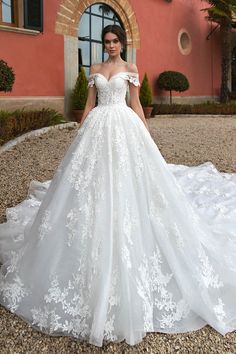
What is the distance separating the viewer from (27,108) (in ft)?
28.2

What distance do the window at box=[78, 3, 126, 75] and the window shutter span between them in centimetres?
208

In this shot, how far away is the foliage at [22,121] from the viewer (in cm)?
629

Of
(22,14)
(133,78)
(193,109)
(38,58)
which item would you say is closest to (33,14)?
(22,14)

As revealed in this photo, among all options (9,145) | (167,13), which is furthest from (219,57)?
(9,145)

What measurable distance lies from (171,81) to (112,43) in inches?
390

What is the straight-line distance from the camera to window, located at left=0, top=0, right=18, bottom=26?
27.1ft

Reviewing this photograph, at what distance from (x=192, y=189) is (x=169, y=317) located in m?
2.55

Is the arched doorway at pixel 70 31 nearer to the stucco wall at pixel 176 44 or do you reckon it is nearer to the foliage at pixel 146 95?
the stucco wall at pixel 176 44

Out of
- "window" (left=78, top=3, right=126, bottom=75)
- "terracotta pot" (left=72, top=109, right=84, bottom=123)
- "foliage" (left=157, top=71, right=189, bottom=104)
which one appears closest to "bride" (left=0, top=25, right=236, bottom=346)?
"terracotta pot" (left=72, top=109, right=84, bottom=123)

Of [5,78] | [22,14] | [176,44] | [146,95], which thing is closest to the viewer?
[5,78]

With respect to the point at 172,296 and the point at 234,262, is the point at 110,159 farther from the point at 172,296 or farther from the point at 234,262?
the point at 234,262

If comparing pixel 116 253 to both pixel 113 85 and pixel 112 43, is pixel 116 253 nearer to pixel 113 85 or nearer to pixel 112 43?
pixel 113 85

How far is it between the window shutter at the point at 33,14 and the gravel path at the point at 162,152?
2.49m

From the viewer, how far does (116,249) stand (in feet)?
7.01
